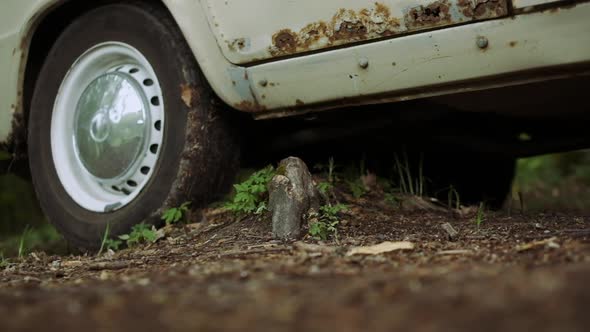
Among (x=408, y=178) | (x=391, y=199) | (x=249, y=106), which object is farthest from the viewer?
(x=408, y=178)

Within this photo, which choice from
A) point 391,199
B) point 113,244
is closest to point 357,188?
point 391,199

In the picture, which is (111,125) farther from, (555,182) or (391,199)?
(555,182)

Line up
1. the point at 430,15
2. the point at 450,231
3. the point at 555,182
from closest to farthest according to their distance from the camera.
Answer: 1. the point at 430,15
2. the point at 450,231
3. the point at 555,182

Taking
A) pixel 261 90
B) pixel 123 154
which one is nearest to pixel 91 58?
pixel 123 154

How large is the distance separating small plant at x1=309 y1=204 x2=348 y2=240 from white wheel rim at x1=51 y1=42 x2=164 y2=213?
74 cm

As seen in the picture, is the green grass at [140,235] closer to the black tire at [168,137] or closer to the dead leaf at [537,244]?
the black tire at [168,137]

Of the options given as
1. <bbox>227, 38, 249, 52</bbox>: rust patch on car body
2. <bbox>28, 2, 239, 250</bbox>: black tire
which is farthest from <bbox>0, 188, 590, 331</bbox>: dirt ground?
<bbox>227, 38, 249, 52</bbox>: rust patch on car body

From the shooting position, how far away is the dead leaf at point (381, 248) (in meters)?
2.28

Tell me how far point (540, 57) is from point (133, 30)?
1621mm

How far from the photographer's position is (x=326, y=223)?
2.77 m

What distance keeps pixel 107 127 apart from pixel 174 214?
1.53 feet

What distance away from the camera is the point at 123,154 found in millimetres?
3162

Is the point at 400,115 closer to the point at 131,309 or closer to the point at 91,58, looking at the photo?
the point at 91,58

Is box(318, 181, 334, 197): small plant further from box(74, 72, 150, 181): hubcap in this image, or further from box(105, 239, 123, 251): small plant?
box(105, 239, 123, 251): small plant
